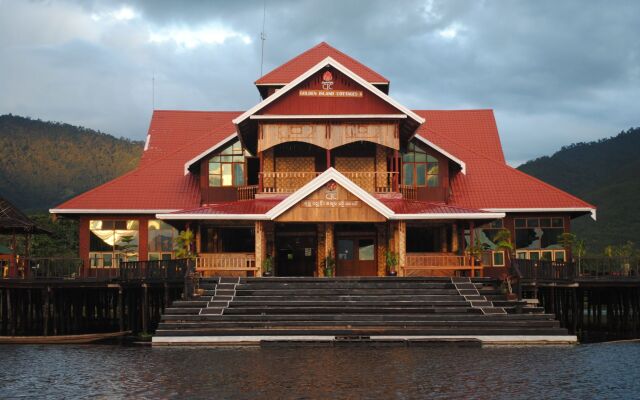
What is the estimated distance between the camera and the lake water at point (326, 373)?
59.2 ft

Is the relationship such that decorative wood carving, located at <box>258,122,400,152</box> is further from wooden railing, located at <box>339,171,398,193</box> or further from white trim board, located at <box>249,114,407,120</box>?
wooden railing, located at <box>339,171,398,193</box>

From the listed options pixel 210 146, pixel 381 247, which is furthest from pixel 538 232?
pixel 210 146

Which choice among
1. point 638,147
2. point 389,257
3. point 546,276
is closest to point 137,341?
point 389,257

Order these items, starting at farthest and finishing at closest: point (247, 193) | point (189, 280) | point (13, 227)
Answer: point (247, 193)
point (13, 227)
point (189, 280)

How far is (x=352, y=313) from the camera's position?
28.1m

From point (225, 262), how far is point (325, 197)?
4643 millimetres

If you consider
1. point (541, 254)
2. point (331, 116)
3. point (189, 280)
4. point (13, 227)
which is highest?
point (331, 116)

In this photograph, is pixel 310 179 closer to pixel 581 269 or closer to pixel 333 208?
pixel 333 208

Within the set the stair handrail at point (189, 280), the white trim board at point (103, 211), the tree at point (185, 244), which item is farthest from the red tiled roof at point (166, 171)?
the stair handrail at point (189, 280)

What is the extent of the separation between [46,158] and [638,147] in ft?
302

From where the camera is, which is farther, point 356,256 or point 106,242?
point 106,242

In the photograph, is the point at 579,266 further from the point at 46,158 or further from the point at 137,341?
the point at 46,158

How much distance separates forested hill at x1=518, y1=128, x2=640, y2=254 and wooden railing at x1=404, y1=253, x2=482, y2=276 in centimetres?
6297

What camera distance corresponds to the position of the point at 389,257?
1345 inches
